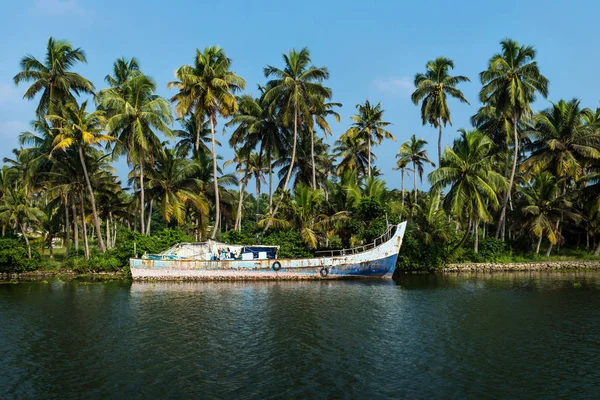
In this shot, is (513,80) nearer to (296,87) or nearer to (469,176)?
(469,176)

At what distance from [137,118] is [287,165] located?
1810 centimetres

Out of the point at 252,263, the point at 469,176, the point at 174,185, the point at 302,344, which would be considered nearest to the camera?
the point at 302,344

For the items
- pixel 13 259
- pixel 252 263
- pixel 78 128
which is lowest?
pixel 252 263

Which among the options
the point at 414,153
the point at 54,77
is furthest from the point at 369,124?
the point at 54,77

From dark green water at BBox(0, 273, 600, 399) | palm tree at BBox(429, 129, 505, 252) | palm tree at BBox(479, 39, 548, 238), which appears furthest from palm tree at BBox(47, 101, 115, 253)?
palm tree at BBox(479, 39, 548, 238)

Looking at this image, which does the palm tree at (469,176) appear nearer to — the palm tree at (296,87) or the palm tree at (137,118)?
the palm tree at (296,87)

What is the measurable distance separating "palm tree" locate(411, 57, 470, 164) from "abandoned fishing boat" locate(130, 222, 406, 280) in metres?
15.3

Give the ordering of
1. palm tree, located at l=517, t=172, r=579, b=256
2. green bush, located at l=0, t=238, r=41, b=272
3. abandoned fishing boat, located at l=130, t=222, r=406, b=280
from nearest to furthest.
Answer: abandoned fishing boat, located at l=130, t=222, r=406, b=280 → green bush, located at l=0, t=238, r=41, b=272 → palm tree, located at l=517, t=172, r=579, b=256

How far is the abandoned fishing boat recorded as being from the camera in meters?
34.4

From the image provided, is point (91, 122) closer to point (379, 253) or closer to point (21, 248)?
point (21, 248)

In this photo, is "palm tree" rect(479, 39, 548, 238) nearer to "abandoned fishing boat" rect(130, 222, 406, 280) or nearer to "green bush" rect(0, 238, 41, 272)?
"abandoned fishing boat" rect(130, 222, 406, 280)

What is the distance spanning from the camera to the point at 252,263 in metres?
34.6

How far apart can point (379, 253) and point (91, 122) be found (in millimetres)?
25525

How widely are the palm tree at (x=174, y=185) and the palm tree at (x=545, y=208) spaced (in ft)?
101
